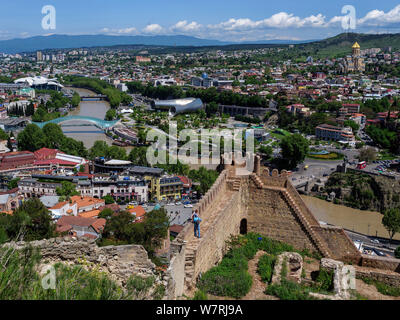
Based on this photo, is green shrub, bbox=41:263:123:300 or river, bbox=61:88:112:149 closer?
green shrub, bbox=41:263:123:300

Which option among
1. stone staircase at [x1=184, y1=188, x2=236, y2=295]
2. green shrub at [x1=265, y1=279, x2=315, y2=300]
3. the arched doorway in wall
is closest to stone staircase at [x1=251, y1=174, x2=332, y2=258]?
the arched doorway in wall

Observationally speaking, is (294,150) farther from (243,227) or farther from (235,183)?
(235,183)

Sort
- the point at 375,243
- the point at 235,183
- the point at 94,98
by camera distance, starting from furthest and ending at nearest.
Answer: the point at 94,98 < the point at 375,243 < the point at 235,183

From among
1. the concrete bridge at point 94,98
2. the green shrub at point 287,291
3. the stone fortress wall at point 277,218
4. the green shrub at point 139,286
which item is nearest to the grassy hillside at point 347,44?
the concrete bridge at point 94,98

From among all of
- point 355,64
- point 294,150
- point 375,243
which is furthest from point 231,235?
point 355,64

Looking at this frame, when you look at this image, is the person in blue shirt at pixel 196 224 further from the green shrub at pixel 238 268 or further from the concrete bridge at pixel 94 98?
the concrete bridge at pixel 94 98

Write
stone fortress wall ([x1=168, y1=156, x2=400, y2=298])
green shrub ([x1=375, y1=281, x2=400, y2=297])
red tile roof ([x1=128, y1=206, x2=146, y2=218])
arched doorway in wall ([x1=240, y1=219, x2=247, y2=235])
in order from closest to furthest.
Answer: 1. green shrub ([x1=375, y1=281, x2=400, y2=297])
2. stone fortress wall ([x1=168, y1=156, x2=400, y2=298])
3. arched doorway in wall ([x1=240, y1=219, x2=247, y2=235])
4. red tile roof ([x1=128, y1=206, x2=146, y2=218])

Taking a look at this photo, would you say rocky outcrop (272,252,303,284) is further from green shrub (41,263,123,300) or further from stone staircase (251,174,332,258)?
green shrub (41,263,123,300)
